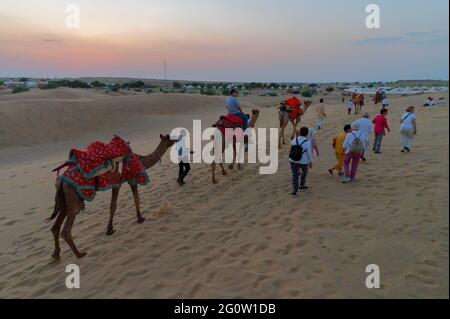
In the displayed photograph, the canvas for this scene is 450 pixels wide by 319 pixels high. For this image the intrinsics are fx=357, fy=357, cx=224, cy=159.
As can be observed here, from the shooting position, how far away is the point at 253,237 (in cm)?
657

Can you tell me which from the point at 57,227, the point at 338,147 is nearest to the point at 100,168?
the point at 57,227

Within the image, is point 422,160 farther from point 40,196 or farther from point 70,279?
point 40,196

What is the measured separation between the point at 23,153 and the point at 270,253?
22.0 m

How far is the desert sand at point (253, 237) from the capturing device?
5.11 m

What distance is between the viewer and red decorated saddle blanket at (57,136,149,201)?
21.7ft

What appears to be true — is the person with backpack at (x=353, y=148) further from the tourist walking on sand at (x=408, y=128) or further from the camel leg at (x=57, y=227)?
the camel leg at (x=57, y=227)

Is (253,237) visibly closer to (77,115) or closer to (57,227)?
(57,227)

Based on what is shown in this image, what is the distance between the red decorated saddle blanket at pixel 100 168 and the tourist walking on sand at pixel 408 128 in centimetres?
876

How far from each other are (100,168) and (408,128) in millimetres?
9846

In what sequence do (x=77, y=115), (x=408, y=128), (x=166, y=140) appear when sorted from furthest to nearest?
(x=77, y=115) < (x=408, y=128) < (x=166, y=140)

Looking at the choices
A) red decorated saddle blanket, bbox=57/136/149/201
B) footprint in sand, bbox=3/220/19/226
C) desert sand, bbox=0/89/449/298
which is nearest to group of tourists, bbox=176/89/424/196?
→ desert sand, bbox=0/89/449/298

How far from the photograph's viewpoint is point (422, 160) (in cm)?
1054

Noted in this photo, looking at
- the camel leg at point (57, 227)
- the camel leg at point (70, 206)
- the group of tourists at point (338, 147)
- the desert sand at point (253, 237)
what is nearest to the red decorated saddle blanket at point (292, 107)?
the desert sand at point (253, 237)
